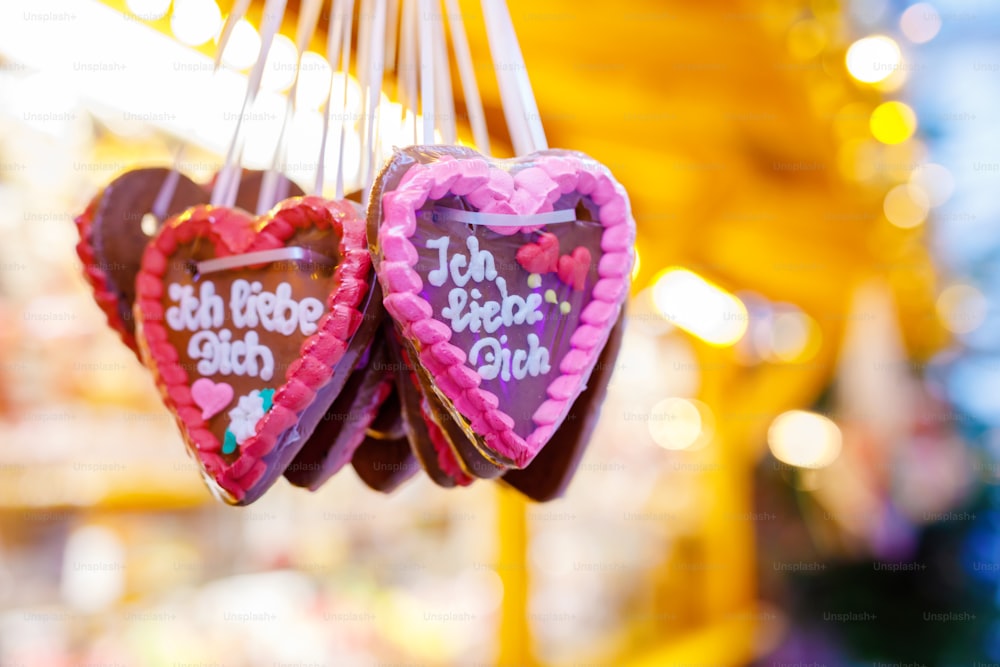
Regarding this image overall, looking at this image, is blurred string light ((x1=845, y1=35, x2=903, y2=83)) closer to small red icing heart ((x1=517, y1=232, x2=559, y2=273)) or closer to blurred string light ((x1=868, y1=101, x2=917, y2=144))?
blurred string light ((x1=868, y1=101, x2=917, y2=144))

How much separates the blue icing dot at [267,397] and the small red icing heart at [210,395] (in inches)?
1.4

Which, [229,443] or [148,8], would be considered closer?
[229,443]

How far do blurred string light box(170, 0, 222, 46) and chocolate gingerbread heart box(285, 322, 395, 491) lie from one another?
0.76 meters

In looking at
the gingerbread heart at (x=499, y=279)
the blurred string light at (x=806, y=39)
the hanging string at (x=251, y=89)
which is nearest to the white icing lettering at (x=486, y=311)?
the gingerbread heart at (x=499, y=279)

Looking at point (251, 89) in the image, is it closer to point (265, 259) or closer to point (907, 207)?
point (265, 259)

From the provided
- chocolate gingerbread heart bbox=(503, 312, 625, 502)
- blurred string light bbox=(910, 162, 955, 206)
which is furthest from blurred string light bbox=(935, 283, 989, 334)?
chocolate gingerbread heart bbox=(503, 312, 625, 502)

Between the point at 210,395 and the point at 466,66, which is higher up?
the point at 466,66

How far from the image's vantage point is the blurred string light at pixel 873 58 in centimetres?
215

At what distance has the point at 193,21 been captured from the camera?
1.10 m

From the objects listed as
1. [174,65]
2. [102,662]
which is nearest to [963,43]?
[174,65]

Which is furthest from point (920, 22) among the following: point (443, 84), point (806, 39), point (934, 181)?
point (443, 84)

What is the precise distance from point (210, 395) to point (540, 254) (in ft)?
0.81

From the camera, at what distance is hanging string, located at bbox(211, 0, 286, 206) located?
564 mm

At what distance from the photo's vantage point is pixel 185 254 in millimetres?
562
